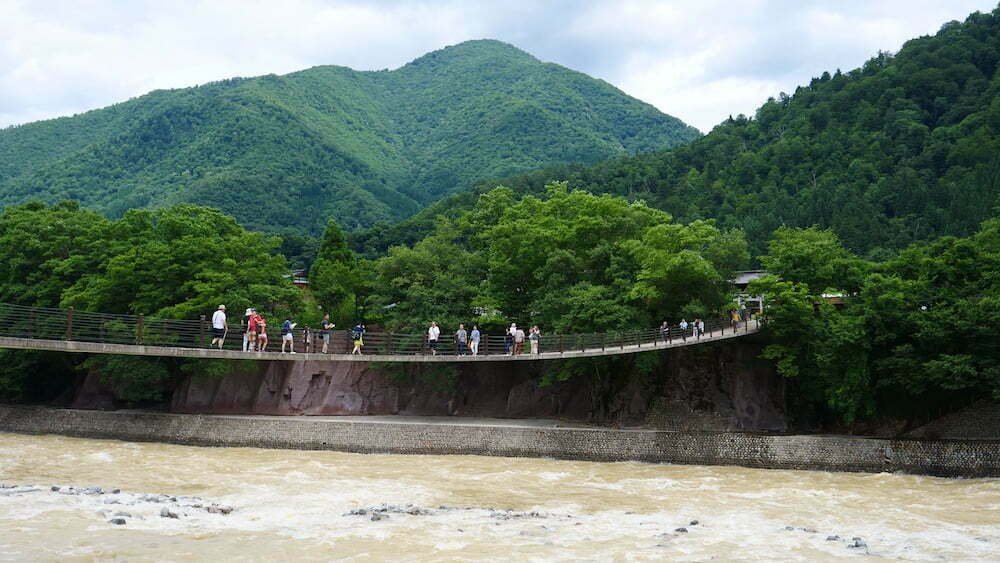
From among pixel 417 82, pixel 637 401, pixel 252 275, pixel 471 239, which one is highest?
pixel 417 82

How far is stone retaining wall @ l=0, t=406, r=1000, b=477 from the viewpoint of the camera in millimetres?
23641

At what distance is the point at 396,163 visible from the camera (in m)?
114

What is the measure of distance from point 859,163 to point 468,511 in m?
46.7

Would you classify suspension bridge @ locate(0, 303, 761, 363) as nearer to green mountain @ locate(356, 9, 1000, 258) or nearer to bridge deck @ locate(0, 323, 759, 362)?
bridge deck @ locate(0, 323, 759, 362)

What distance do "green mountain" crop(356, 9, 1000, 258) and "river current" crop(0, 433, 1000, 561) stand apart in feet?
99.4

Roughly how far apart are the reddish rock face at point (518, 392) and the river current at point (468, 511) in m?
5.68

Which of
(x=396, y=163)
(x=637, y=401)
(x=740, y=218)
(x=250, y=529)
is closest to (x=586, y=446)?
(x=637, y=401)

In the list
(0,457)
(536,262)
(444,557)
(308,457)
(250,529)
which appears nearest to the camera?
(444,557)

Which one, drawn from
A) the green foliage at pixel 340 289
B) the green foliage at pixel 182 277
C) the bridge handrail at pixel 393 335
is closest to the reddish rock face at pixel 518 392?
the bridge handrail at pixel 393 335

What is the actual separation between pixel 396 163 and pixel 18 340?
93.7 meters

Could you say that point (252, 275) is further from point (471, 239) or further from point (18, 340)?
point (18, 340)

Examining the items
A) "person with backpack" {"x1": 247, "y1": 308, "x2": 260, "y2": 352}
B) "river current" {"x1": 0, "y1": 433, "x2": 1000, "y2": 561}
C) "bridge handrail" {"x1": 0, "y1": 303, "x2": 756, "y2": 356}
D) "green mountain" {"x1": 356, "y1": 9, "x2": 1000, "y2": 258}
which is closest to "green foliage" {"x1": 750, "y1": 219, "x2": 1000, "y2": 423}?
"bridge handrail" {"x1": 0, "y1": 303, "x2": 756, "y2": 356}

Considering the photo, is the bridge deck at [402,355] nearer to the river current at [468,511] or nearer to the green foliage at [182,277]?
the river current at [468,511]

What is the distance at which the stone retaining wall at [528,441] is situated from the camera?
23.6m
